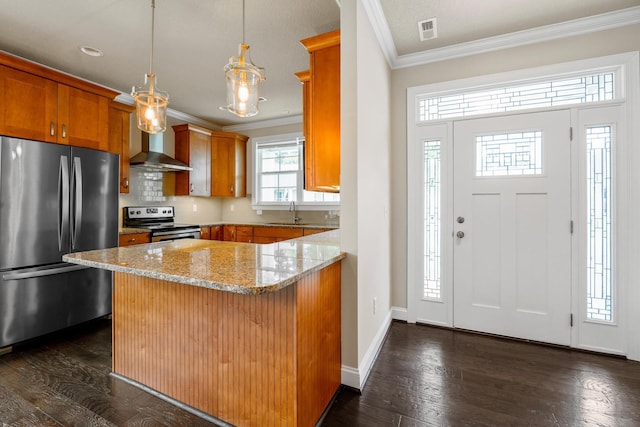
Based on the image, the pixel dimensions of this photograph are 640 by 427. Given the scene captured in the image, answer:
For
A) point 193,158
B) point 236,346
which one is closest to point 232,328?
point 236,346

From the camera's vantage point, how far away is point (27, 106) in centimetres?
268

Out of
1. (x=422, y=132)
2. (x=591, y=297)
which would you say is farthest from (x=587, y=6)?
(x=591, y=297)

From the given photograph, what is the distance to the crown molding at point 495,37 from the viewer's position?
91.0 inches

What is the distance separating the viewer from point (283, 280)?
1196 mm

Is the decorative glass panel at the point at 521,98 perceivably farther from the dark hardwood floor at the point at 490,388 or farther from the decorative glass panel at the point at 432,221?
the dark hardwood floor at the point at 490,388

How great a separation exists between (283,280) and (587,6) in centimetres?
298

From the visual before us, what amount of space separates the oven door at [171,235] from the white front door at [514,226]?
3.41m

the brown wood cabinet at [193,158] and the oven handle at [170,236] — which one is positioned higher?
the brown wood cabinet at [193,158]

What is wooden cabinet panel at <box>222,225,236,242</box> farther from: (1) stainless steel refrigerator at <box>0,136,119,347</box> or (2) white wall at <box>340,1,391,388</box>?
(2) white wall at <box>340,1,391,388</box>

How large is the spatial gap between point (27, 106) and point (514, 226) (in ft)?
14.7

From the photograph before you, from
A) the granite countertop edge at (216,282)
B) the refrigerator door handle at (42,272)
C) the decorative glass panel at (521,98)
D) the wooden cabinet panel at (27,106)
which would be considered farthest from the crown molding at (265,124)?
Result: the granite countertop edge at (216,282)

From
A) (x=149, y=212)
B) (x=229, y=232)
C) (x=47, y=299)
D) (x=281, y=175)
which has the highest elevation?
(x=281, y=175)

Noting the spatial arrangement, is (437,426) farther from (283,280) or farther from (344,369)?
(283,280)

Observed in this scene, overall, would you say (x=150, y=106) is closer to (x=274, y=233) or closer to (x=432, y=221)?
(x=432, y=221)
